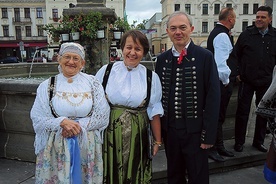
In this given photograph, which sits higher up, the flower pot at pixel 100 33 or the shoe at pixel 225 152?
the flower pot at pixel 100 33

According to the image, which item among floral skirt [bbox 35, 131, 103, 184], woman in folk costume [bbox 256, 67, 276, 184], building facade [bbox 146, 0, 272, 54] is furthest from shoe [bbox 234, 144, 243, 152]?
building facade [bbox 146, 0, 272, 54]

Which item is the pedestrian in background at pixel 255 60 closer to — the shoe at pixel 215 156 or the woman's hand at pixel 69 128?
the shoe at pixel 215 156

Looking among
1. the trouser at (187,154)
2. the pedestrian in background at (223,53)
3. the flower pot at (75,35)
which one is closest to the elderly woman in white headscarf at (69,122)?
the trouser at (187,154)

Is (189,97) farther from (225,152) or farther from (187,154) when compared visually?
(225,152)

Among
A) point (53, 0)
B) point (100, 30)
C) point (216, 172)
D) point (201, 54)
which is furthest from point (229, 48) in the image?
point (53, 0)

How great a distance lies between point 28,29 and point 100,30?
4905cm

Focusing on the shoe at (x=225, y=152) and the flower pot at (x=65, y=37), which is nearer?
the shoe at (x=225, y=152)

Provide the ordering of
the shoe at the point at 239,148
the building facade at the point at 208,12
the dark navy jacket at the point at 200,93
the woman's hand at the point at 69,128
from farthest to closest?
1. the building facade at the point at 208,12
2. the shoe at the point at 239,148
3. the dark navy jacket at the point at 200,93
4. the woman's hand at the point at 69,128

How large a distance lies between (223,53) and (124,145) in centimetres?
175

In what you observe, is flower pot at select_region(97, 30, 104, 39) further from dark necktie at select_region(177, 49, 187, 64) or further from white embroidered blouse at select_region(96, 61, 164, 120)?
dark necktie at select_region(177, 49, 187, 64)

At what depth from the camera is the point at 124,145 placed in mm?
2656

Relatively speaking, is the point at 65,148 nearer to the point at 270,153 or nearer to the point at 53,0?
the point at 270,153

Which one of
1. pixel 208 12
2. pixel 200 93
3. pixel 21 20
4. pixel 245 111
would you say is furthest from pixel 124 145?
pixel 208 12

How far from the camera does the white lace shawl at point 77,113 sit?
2477 mm
